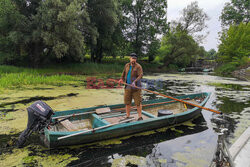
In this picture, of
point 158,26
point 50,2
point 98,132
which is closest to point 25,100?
point 98,132

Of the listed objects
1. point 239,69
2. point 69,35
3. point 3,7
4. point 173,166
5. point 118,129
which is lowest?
point 173,166

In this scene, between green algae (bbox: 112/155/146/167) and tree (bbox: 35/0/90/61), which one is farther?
tree (bbox: 35/0/90/61)

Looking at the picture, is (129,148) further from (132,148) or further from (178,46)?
(178,46)

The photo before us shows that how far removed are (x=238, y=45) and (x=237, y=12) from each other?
14406 millimetres

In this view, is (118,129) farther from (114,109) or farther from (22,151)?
(22,151)

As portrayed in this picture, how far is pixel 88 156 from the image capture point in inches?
132

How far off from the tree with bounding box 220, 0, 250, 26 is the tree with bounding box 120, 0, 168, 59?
1870 centimetres

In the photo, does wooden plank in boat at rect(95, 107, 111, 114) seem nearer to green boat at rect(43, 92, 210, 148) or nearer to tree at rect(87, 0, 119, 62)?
green boat at rect(43, 92, 210, 148)

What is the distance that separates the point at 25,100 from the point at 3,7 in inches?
433

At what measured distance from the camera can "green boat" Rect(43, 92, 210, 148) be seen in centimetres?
343

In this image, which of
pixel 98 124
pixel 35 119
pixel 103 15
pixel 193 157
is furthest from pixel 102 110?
pixel 103 15

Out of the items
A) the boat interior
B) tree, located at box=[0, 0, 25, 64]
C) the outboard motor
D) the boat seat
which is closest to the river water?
the outboard motor

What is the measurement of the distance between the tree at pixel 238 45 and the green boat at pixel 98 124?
92.4 ft

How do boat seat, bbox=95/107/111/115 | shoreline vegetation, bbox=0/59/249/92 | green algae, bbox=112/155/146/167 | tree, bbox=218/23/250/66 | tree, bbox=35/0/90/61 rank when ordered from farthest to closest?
tree, bbox=218/23/250/66
tree, bbox=35/0/90/61
shoreline vegetation, bbox=0/59/249/92
boat seat, bbox=95/107/111/115
green algae, bbox=112/155/146/167
